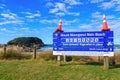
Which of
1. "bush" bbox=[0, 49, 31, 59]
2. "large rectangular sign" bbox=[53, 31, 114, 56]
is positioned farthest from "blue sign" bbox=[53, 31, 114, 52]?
"bush" bbox=[0, 49, 31, 59]

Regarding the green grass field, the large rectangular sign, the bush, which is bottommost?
the green grass field

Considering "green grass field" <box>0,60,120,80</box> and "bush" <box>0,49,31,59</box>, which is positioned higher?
"bush" <box>0,49,31,59</box>

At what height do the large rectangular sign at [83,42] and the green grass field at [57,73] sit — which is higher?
the large rectangular sign at [83,42]

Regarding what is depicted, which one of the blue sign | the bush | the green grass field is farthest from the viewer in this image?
the bush

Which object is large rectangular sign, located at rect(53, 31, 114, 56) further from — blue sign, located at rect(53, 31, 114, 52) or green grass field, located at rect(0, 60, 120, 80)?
green grass field, located at rect(0, 60, 120, 80)

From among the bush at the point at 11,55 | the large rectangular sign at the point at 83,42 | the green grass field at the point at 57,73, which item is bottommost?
the green grass field at the point at 57,73

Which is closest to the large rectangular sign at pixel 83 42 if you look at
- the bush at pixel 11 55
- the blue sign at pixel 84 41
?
the blue sign at pixel 84 41

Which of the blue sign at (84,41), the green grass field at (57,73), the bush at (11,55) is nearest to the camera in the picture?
the green grass field at (57,73)

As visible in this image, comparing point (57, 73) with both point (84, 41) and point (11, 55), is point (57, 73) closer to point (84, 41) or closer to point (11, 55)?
point (84, 41)

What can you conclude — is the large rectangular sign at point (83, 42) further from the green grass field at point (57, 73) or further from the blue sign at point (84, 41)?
the green grass field at point (57, 73)

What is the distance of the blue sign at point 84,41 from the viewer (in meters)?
14.2

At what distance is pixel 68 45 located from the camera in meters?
15.0

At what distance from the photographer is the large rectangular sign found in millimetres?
14211

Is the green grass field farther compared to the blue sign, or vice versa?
the blue sign
